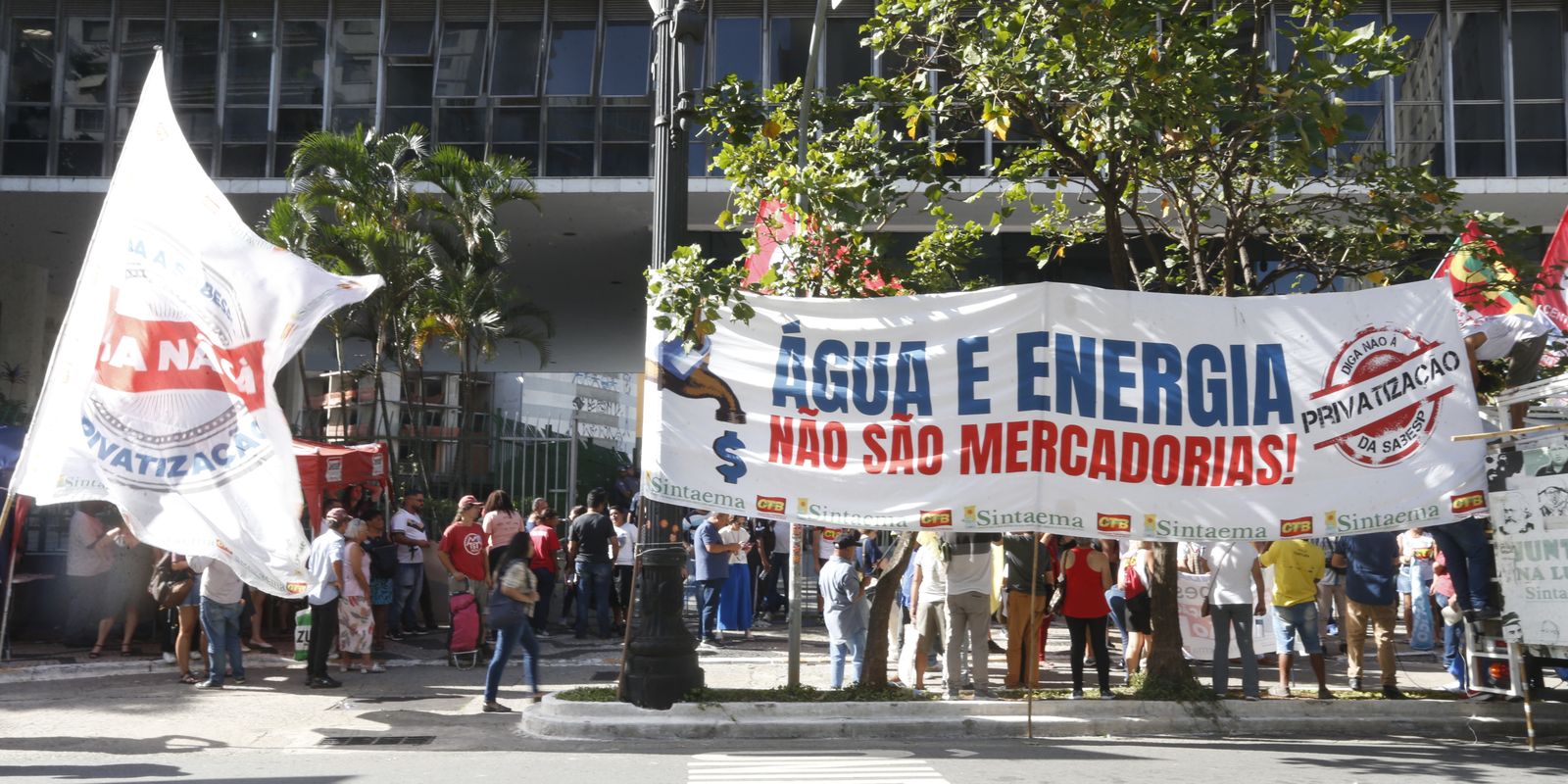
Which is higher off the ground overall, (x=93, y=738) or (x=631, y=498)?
(x=631, y=498)

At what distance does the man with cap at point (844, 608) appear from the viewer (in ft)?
37.3

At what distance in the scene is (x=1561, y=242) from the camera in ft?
37.4

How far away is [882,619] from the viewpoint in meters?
11.4

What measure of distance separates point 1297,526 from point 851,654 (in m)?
4.07

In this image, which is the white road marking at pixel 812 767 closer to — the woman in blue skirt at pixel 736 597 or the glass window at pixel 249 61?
the woman in blue skirt at pixel 736 597

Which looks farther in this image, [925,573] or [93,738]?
[925,573]

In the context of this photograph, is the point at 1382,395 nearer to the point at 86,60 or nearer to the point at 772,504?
the point at 772,504

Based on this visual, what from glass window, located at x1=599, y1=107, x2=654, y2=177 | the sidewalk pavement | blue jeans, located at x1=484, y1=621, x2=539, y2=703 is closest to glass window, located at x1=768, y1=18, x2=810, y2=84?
glass window, located at x1=599, y1=107, x2=654, y2=177

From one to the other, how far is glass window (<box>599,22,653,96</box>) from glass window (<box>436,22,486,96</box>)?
92.8 inches

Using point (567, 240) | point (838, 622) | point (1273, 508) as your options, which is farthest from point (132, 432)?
point (567, 240)

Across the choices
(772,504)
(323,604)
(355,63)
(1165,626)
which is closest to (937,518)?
(772,504)

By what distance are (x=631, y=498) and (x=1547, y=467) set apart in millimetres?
14344

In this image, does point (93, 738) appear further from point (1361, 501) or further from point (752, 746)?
point (1361, 501)

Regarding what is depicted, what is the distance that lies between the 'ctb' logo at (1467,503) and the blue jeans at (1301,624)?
203cm
